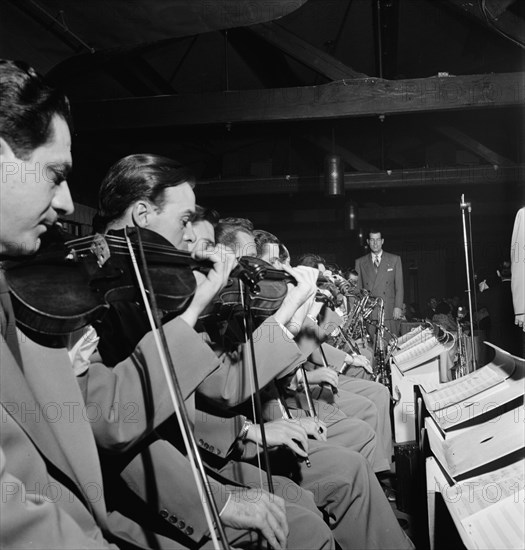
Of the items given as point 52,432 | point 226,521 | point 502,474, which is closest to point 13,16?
point 52,432

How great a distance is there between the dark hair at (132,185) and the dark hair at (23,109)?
668 millimetres

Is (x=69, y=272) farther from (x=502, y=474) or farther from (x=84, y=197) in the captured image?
(x=84, y=197)

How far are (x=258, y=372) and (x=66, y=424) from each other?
82cm

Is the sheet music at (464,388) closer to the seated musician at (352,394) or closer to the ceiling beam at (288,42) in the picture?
the seated musician at (352,394)

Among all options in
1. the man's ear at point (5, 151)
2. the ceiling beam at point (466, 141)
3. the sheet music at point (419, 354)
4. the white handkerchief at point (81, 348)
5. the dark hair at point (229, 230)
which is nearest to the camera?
the man's ear at point (5, 151)

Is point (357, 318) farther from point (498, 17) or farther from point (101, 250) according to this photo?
point (101, 250)

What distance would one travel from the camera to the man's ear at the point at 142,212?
5.98 ft

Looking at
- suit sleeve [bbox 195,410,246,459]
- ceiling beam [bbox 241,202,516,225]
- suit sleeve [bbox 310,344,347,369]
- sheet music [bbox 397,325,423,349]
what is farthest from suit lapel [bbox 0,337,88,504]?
ceiling beam [bbox 241,202,516,225]

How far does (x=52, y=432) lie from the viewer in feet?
3.30

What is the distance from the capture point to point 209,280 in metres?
1.54

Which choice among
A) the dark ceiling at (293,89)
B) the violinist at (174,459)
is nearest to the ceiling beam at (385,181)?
the dark ceiling at (293,89)

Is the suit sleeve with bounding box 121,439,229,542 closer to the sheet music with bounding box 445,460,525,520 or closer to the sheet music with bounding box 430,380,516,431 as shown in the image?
the sheet music with bounding box 445,460,525,520

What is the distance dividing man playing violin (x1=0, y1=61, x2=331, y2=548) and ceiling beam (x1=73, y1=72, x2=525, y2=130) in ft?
14.8

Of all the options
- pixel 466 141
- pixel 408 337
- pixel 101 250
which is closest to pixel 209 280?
pixel 101 250
